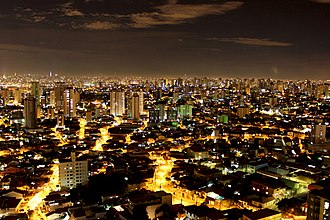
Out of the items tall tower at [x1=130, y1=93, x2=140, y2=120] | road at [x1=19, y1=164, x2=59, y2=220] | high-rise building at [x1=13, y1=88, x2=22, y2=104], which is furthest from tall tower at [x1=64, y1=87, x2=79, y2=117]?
road at [x1=19, y1=164, x2=59, y2=220]

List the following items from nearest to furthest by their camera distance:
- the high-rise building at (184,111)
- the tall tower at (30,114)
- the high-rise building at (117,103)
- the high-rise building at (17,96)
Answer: the tall tower at (30,114) → the high-rise building at (184,111) → the high-rise building at (117,103) → the high-rise building at (17,96)

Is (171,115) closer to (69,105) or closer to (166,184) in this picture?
(69,105)

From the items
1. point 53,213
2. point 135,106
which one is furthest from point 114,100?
point 53,213

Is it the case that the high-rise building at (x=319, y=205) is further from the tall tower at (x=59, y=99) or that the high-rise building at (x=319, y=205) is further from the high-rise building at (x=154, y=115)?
the tall tower at (x=59, y=99)

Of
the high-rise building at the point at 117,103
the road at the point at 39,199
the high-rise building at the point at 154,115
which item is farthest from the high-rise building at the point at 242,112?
the road at the point at 39,199

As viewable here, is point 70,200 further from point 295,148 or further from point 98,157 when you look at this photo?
point 295,148

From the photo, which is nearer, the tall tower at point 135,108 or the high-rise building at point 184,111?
the tall tower at point 135,108
